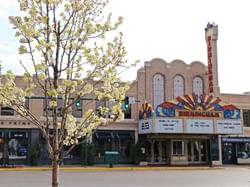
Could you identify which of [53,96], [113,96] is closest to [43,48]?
[53,96]

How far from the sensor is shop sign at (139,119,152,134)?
119ft

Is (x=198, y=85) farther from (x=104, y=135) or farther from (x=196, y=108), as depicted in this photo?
(x=104, y=135)

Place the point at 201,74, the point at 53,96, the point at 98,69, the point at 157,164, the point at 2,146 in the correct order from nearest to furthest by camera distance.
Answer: the point at 53,96 → the point at 98,69 → the point at 2,146 → the point at 157,164 → the point at 201,74

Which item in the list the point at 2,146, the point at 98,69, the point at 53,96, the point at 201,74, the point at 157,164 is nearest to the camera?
the point at 53,96

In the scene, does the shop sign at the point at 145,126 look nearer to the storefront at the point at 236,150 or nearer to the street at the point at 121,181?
the storefront at the point at 236,150

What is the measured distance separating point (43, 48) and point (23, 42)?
1.00 ft

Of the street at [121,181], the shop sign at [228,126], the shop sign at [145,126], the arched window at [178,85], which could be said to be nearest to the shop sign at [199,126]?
the shop sign at [228,126]

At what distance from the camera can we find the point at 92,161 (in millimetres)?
36719

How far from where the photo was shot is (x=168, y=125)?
119ft

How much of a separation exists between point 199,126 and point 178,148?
4111 millimetres

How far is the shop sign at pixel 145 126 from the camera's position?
36375 millimetres

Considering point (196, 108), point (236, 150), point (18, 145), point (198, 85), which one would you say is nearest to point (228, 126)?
point (196, 108)

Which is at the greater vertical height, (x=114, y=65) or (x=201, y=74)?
(x=201, y=74)

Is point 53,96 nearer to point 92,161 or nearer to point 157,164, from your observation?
point 92,161
